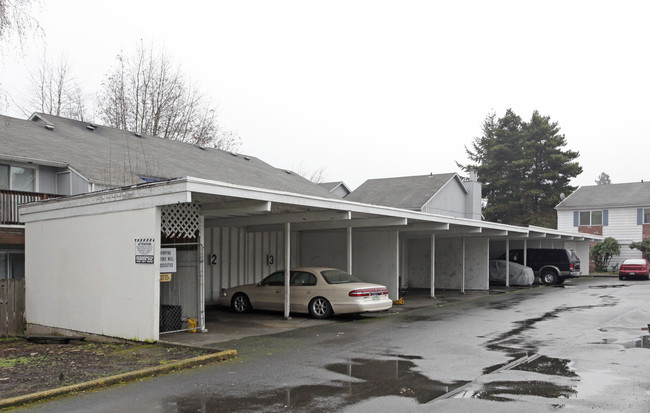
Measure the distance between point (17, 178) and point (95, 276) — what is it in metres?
7.73

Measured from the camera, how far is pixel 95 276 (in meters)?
12.3

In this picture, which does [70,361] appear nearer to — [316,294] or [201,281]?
[201,281]

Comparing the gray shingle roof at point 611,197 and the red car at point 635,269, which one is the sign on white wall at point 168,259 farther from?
the gray shingle roof at point 611,197

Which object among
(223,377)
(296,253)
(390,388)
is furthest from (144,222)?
(296,253)

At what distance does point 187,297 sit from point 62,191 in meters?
7.67

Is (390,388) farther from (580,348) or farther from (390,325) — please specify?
(390,325)

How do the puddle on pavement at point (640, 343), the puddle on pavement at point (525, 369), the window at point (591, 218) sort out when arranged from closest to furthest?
the puddle on pavement at point (525, 369) → the puddle on pavement at point (640, 343) → the window at point (591, 218)

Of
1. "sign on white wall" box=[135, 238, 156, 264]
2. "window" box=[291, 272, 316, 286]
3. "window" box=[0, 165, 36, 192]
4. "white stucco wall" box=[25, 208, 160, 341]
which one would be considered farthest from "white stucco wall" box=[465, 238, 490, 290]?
"sign on white wall" box=[135, 238, 156, 264]

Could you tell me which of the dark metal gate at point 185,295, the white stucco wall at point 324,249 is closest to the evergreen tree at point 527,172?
the white stucco wall at point 324,249

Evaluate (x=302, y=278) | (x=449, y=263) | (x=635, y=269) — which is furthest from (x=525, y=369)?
(x=635, y=269)

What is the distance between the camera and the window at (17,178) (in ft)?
58.5

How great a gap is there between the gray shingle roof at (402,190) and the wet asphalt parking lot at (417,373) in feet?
73.2

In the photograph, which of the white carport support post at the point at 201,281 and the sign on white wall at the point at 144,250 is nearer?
the sign on white wall at the point at 144,250

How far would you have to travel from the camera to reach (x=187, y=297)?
13.2 m
